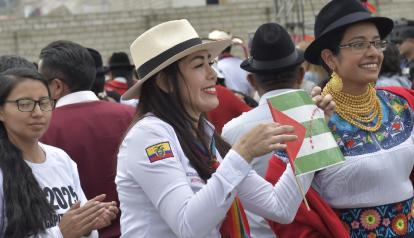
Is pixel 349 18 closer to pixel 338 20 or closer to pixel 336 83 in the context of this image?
pixel 338 20

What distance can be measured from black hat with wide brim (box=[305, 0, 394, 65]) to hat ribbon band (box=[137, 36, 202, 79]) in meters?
0.65

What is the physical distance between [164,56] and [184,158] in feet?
1.39

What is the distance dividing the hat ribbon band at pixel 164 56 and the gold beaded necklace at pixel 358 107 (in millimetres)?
725

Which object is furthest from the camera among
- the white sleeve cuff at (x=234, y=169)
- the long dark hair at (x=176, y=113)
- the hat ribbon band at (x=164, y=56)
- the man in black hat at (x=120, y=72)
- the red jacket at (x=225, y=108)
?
the man in black hat at (x=120, y=72)

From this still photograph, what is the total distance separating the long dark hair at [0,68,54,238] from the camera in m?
3.45

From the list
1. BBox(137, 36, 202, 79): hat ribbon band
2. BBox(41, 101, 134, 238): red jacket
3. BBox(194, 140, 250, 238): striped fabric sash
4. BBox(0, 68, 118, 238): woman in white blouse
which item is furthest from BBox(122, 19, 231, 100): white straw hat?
BBox(41, 101, 134, 238): red jacket

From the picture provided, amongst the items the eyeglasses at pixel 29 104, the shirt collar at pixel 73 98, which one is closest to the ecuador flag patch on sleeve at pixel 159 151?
the eyeglasses at pixel 29 104

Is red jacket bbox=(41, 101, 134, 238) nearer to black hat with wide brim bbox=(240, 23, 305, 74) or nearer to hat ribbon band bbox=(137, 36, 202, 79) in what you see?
black hat with wide brim bbox=(240, 23, 305, 74)

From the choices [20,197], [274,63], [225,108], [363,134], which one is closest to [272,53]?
[274,63]

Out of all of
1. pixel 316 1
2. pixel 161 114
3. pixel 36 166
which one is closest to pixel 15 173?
pixel 36 166

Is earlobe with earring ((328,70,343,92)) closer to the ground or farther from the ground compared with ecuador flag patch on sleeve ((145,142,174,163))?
closer to the ground

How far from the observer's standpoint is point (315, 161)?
3170 mm

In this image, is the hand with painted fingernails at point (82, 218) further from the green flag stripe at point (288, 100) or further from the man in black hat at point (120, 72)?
the man in black hat at point (120, 72)

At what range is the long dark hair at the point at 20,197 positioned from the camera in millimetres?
3449
